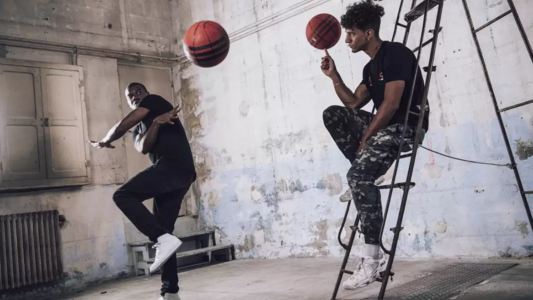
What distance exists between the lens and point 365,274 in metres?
2.59

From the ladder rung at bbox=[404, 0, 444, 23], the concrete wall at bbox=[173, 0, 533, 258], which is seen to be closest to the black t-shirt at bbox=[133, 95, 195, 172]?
the ladder rung at bbox=[404, 0, 444, 23]

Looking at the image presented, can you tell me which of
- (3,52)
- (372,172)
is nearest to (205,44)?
(372,172)

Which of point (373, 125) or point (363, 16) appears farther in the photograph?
point (363, 16)

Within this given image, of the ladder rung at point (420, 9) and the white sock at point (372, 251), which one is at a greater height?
the ladder rung at point (420, 9)

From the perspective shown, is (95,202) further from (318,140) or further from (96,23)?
(318,140)

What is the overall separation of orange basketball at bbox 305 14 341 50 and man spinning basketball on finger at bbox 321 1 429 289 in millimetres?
643

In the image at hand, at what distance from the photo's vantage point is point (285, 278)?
13.7 feet

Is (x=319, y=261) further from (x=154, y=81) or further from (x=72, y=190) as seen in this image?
(x=154, y=81)

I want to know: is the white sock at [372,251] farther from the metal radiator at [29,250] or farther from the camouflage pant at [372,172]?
the metal radiator at [29,250]

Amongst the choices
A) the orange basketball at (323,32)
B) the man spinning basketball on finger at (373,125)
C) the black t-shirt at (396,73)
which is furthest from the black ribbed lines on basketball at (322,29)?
the black t-shirt at (396,73)

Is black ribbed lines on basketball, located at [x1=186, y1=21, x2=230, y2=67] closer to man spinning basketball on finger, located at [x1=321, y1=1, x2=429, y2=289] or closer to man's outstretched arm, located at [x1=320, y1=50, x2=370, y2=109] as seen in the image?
man's outstretched arm, located at [x1=320, y1=50, x2=370, y2=109]

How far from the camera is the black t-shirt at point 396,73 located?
2602 mm

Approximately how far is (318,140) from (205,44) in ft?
7.00

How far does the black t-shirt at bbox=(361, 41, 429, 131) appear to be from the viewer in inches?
102
